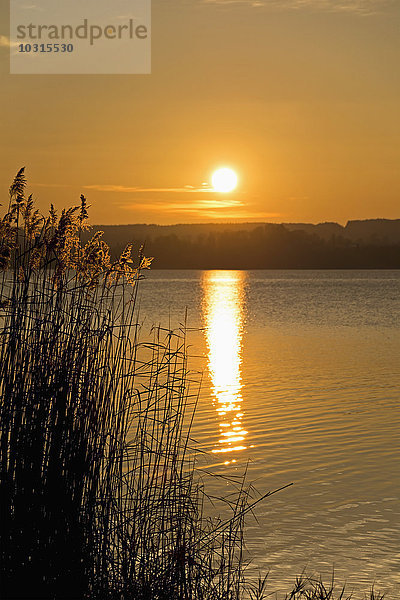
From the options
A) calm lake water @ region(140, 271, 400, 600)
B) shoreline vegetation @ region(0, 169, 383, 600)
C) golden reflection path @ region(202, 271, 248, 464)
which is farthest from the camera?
golden reflection path @ region(202, 271, 248, 464)

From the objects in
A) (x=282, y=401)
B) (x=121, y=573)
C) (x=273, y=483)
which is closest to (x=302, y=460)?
(x=273, y=483)

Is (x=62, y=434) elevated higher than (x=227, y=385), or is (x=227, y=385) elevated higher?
(x=62, y=434)

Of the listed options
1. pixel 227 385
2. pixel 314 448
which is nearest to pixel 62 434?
pixel 314 448

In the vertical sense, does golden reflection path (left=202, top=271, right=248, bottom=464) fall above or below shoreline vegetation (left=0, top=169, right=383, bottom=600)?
below

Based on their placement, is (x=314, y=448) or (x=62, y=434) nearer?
(x=62, y=434)

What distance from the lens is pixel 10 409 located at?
18.0ft

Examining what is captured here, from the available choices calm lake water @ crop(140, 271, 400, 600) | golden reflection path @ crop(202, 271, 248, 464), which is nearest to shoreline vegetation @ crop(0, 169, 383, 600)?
calm lake water @ crop(140, 271, 400, 600)

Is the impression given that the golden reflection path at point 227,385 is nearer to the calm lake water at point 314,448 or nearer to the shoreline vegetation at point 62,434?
the calm lake water at point 314,448

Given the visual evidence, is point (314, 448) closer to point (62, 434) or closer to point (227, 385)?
point (227, 385)

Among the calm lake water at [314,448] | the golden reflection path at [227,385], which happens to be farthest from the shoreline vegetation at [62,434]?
the golden reflection path at [227,385]

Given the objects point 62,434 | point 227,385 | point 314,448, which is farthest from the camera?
point 227,385

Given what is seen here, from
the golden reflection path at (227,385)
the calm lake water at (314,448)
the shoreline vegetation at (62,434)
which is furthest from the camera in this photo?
the golden reflection path at (227,385)

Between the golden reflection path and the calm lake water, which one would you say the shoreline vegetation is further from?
the golden reflection path

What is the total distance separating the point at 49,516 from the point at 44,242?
1881 millimetres
